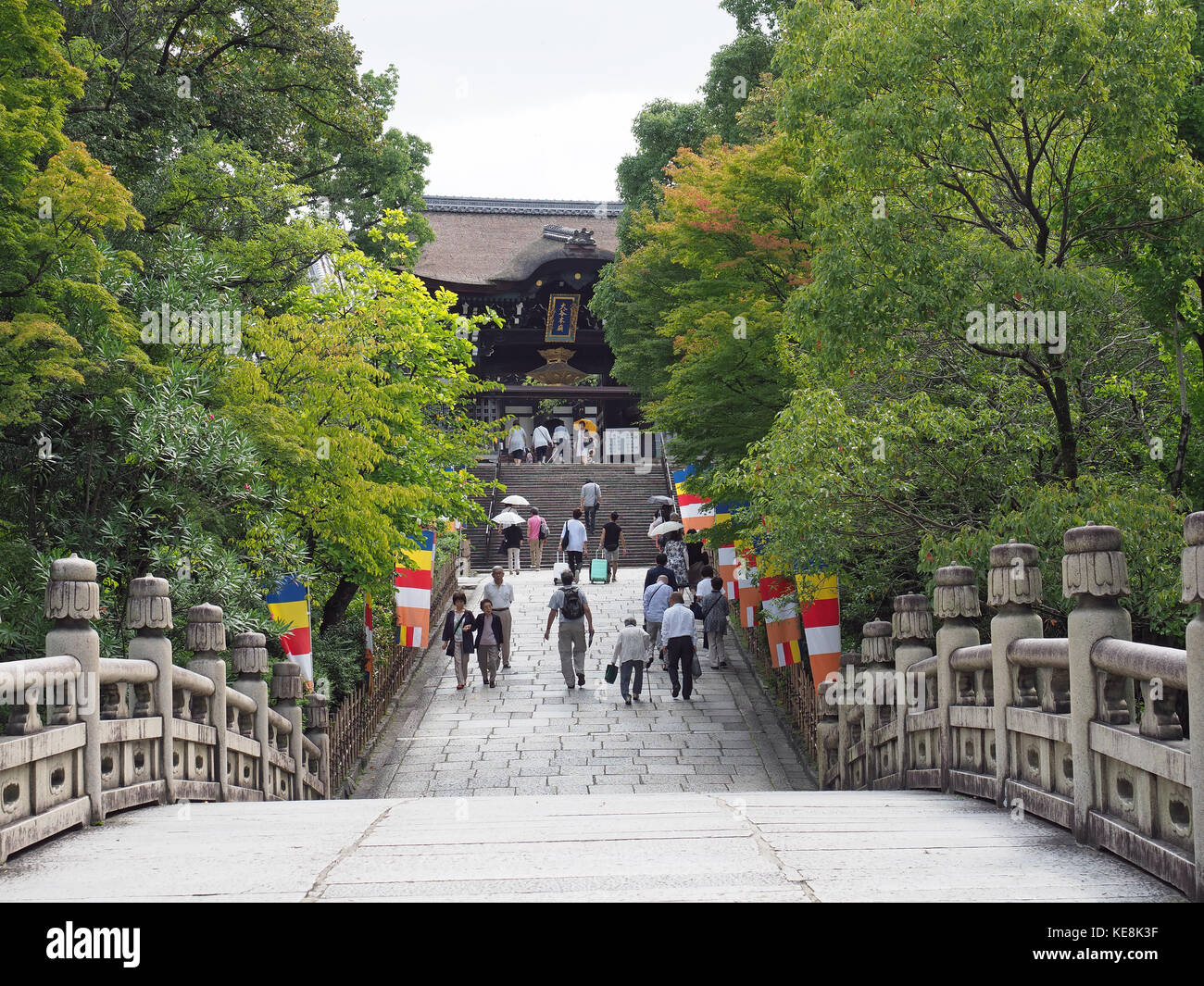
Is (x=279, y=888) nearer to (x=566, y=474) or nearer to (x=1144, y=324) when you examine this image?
(x=1144, y=324)

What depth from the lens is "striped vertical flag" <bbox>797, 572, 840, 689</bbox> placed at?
13328mm

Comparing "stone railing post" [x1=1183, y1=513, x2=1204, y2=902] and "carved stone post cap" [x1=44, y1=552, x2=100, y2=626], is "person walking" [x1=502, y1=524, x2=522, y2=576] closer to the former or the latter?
"carved stone post cap" [x1=44, y1=552, x2=100, y2=626]

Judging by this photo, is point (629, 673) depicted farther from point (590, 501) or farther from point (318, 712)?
point (590, 501)

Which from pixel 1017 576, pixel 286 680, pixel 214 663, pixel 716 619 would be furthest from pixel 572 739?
pixel 1017 576

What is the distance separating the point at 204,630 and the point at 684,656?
9.66 m

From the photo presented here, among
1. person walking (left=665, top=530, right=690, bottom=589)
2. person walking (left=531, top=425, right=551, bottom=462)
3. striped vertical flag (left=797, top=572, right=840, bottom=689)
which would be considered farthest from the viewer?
person walking (left=531, top=425, right=551, bottom=462)

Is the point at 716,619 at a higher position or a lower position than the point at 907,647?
lower

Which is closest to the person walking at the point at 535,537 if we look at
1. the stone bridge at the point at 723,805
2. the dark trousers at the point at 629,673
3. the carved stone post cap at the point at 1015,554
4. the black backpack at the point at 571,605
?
the black backpack at the point at 571,605

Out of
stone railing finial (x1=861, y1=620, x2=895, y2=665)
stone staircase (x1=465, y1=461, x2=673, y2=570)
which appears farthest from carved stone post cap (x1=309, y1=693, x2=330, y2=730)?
stone staircase (x1=465, y1=461, x2=673, y2=570)

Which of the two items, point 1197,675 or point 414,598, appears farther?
point 414,598

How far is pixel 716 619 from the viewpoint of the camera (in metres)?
19.6

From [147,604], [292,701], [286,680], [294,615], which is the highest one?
[147,604]

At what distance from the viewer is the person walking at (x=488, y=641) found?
59.8 ft

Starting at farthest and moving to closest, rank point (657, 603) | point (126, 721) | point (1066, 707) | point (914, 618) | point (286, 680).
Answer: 1. point (657, 603)
2. point (286, 680)
3. point (914, 618)
4. point (126, 721)
5. point (1066, 707)
